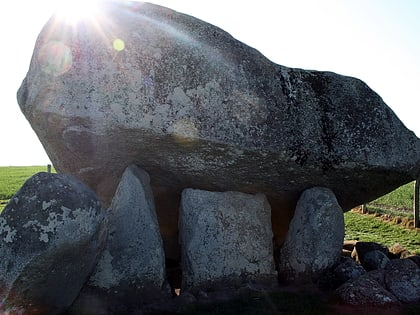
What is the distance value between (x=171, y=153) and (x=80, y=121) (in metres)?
1.55

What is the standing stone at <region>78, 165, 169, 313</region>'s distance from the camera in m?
7.25

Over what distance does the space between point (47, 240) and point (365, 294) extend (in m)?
4.66

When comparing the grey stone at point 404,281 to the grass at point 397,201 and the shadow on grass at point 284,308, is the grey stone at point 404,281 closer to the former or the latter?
the shadow on grass at point 284,308

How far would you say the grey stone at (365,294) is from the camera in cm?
741

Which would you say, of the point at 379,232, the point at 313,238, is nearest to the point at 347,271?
the point at 313,238

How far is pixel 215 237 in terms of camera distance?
8297 mm

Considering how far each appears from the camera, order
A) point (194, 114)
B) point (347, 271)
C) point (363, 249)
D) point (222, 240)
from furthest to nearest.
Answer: point (363, 249) → point (347, 271) → point (222, 240) → point (194, 114)

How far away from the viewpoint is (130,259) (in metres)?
7.44

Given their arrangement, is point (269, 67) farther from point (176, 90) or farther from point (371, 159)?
point (371, 159)

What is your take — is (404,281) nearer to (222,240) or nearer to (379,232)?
(222,240)

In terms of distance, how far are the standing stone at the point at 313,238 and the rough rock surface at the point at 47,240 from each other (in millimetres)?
3767

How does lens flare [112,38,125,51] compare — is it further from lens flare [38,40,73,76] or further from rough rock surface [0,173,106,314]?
rough rock surface [0,173,106,314]

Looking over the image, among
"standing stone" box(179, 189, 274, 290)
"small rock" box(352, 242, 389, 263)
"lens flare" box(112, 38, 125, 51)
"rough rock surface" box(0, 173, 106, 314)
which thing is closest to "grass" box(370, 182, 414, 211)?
"small rock" box(352, 242, 389, 263)

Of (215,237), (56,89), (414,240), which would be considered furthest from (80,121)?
(414,240)
